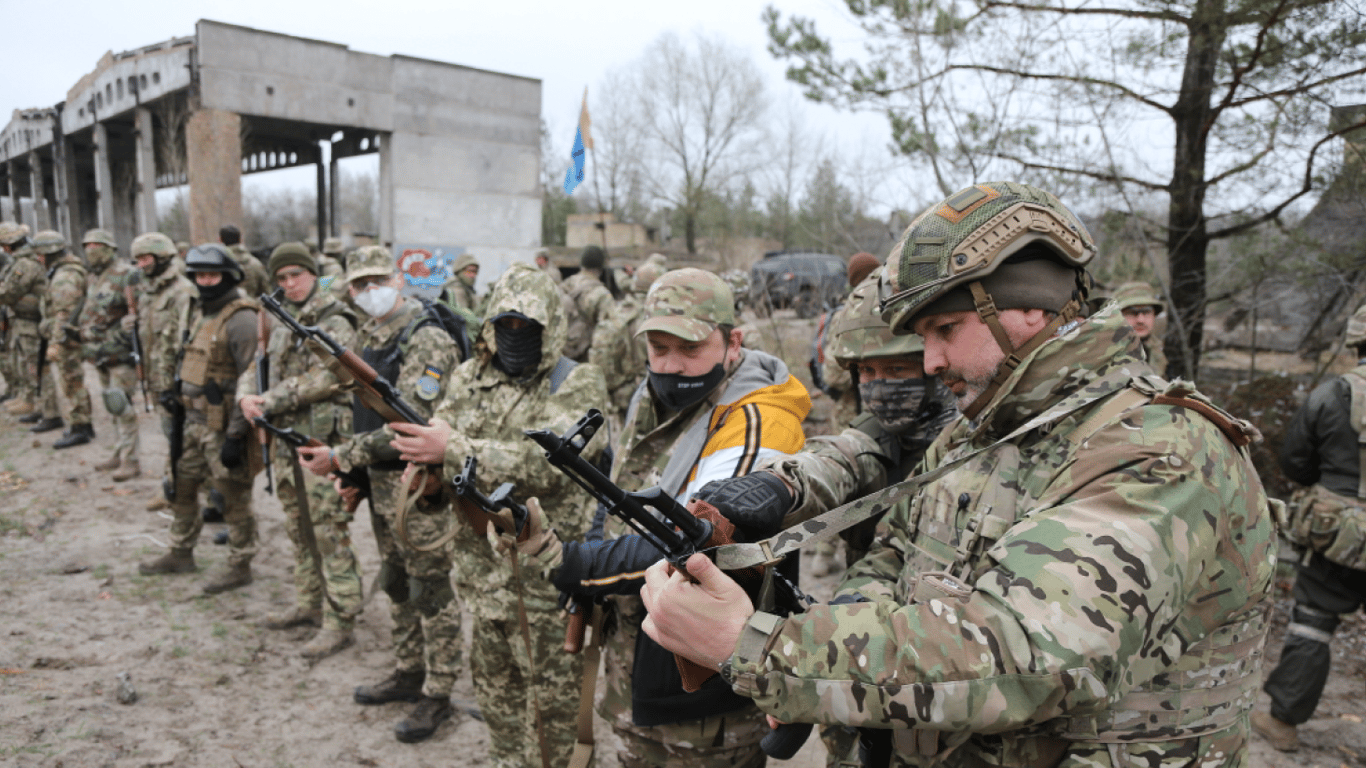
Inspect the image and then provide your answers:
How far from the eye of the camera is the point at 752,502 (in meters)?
1.73

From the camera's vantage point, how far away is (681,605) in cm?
135

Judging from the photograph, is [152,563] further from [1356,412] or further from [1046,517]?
[1356,412]

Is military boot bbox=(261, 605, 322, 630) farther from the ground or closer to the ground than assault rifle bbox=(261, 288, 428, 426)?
closer to the ground

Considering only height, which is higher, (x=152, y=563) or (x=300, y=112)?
(x=300, y=112)

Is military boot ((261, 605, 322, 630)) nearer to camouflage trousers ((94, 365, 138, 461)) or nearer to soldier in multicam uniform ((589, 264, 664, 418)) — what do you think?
soldier in multicam uniform ((589, 264, 664, 418))

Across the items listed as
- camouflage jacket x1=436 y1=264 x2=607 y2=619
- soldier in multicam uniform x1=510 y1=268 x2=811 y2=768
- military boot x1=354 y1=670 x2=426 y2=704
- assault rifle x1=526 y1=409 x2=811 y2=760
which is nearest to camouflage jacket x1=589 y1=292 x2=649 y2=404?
military boot x1=354 y1=670 x2=426 y2=704

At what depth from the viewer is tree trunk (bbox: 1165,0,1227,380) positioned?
216 inches

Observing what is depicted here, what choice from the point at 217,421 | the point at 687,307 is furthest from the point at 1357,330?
the point at 217,421

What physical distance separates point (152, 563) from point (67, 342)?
4.78 m

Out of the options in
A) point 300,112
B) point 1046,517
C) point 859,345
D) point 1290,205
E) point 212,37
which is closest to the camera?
point 1046,517

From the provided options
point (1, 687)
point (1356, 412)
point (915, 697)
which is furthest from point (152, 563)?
point (1356, 412)

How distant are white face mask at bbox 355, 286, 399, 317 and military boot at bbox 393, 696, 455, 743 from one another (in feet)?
7.39

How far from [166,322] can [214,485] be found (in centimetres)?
209

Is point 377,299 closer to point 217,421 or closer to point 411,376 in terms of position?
point 411,376
